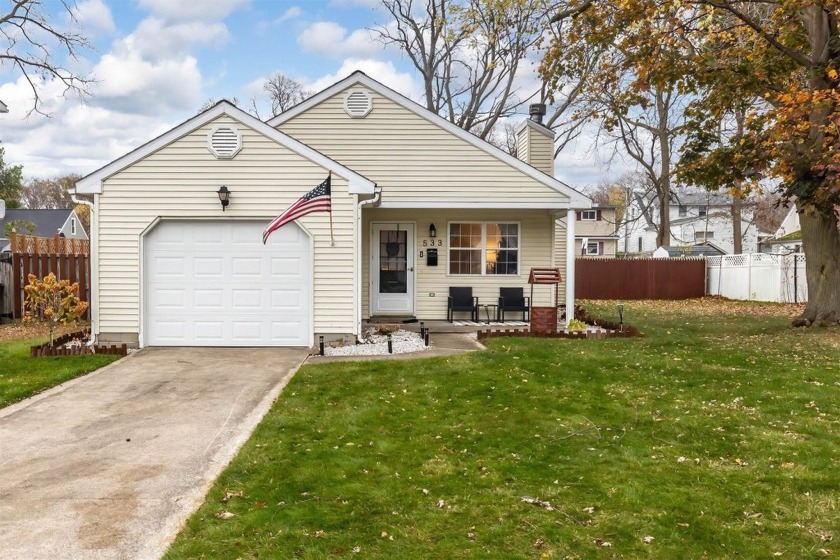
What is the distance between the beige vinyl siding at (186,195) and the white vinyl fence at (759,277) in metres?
16.5

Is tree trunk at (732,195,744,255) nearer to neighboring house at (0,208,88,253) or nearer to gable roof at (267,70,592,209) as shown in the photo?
gable roof at (267,70,592,209)

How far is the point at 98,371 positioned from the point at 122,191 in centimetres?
312

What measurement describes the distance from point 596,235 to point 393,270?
36.8 meters

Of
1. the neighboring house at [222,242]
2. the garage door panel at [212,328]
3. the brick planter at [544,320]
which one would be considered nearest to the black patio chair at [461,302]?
the brick planter at [544,320]

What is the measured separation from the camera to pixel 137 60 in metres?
17.3

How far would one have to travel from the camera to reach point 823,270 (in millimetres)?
12352

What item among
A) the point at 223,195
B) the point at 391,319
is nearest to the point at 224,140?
the point at 223,195

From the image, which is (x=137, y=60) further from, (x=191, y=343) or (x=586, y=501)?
(x=586, y=501)

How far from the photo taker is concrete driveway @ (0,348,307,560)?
141 inches

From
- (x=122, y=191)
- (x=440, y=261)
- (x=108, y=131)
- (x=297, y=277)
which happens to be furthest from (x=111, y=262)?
(x=108, y=131)

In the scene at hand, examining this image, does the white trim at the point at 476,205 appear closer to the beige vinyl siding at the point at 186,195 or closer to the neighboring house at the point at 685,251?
the beige vinyl siding at the point at 186,195

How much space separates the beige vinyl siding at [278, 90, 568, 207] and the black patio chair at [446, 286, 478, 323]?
6.93 ft

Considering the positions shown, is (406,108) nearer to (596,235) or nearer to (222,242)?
(222,242)

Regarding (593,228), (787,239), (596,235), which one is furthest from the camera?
(593,228)
